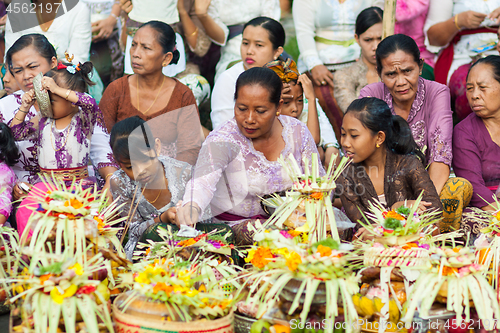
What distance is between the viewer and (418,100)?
143 inches

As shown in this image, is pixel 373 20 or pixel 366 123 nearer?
pixel 366 123

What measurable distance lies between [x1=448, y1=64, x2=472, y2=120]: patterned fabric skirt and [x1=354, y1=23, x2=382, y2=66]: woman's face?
72cm

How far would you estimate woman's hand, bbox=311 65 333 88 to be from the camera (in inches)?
178

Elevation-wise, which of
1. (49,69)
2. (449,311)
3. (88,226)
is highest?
(49,69)

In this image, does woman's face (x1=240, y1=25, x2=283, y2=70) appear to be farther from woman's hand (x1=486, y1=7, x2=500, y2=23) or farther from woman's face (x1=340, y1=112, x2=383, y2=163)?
woman's hand (x1=486, y1=7, x2=500, y2=23)

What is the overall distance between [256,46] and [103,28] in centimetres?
164

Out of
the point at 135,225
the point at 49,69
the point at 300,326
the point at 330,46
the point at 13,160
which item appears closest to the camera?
the point at 300,326

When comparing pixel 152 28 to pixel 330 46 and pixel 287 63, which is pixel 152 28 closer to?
pixel 287 63

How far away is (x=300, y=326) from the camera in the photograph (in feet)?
6.03

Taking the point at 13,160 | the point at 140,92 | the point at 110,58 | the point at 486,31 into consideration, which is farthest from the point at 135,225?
the point at 486,31

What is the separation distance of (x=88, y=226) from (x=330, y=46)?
3329 millimetres

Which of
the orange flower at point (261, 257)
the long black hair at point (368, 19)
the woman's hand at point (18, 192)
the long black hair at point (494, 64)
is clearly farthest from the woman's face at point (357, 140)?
the woman's hand at point (18, 192)

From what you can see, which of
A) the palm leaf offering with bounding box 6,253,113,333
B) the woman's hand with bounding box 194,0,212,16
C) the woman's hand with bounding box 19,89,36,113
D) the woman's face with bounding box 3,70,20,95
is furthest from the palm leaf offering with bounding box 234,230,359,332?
the woman's hand with bounding box 194,0,212,16

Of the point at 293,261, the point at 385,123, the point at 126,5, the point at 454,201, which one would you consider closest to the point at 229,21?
the point at 126,5
